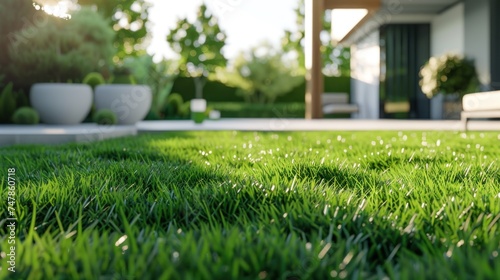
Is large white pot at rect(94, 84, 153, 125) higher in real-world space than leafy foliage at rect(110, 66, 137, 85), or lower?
lower

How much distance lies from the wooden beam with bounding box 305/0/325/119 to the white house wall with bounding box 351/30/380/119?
4.27 meters

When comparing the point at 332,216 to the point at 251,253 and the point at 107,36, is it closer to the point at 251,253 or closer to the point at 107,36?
the point at 251,253

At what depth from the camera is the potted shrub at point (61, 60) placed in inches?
290

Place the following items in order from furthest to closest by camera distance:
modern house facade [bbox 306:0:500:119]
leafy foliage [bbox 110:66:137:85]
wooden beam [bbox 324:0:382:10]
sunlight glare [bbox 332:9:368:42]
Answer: sunlight glare [bbox 332:9:368:42]
modern house facade [bbox 306:0:500:119]
wooden beam [bbox 324:0:382:10]
leafy foliage [bbox 110:66:137:85]

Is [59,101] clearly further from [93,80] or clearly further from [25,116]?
[93,80]

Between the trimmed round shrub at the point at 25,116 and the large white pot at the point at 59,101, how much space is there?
211mm

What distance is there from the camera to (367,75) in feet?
51.8

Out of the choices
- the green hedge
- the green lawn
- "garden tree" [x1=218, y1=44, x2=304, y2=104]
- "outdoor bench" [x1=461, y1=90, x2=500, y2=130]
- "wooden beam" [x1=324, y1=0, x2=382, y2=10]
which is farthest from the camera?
"garden tree" [x1=218, y1=44, x2=304, y2=104]

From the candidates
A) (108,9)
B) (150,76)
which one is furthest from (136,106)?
(108,9)

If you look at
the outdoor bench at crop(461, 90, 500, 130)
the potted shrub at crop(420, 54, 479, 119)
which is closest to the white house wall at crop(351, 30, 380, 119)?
the potted shrub at crop(420, 54, 479, 119)

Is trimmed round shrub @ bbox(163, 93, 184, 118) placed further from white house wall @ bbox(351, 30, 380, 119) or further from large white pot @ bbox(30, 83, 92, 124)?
white house wall @ bbox(351, 30, 380, 119)

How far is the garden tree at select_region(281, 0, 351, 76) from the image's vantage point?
23.5 meters

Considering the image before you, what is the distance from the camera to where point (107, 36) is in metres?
9.17

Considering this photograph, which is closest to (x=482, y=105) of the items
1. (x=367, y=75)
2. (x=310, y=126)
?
(x=310, y=126)
